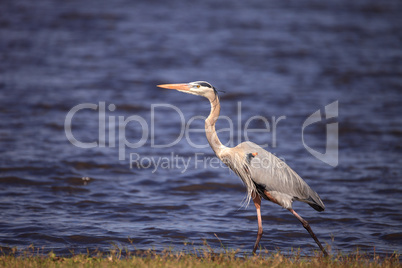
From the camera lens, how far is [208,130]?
693cm

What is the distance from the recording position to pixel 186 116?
44.7ft

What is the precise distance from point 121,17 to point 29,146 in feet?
39.7

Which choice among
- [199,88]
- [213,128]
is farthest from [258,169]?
[199,88]

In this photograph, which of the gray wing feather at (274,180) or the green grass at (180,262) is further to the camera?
the gray wing feather at (274,180)

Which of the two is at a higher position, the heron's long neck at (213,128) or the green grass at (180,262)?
the heron's long neck at (213,128)

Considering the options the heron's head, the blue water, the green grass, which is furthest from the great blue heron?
the green grass

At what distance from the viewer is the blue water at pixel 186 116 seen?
7891 millimetres

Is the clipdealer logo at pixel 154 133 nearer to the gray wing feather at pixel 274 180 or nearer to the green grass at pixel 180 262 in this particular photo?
the gray wing feather at pixel 274 180

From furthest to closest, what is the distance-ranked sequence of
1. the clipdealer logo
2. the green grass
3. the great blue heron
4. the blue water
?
the clipdealer logo
the blue water
the great blue heron
the green grass

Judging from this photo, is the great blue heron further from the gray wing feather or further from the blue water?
the blue water

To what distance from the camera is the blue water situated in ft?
25.9

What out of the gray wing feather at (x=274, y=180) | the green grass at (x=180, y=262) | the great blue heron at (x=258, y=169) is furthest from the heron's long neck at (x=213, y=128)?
the green grass at (x=180, y=262)

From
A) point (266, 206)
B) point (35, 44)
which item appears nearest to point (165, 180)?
point (266, 206)

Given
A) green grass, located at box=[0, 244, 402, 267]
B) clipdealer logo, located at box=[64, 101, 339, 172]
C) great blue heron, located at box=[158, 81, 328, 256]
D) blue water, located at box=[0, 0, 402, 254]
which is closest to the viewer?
green grass, located at box=[0, 244, 402, 267]
